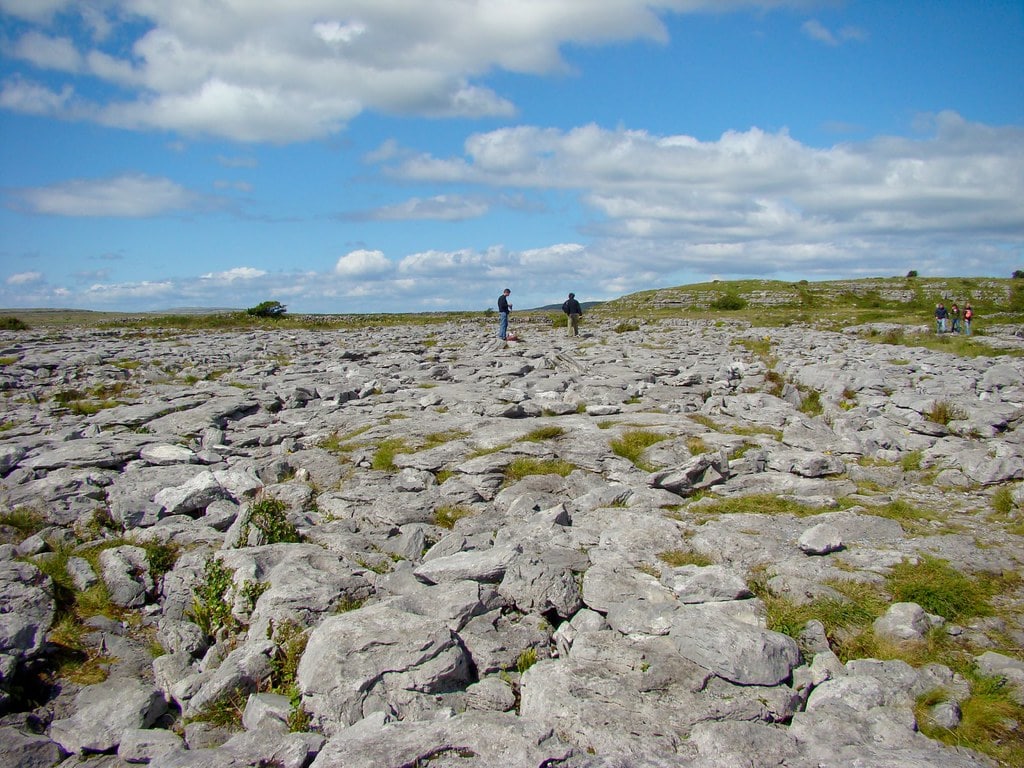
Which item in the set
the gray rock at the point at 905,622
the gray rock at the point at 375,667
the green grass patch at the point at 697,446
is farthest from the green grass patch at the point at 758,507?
the gray rock at the point at 375,667

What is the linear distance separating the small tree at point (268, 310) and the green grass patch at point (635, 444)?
6460cm

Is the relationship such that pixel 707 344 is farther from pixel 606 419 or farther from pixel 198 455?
pixel 198 455

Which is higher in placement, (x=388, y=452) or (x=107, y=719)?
(x=388, y=452)

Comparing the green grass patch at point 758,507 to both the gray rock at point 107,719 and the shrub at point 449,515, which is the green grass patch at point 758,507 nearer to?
the shrub at point 449,515

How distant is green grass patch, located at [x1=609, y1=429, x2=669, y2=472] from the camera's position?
13.2 metres

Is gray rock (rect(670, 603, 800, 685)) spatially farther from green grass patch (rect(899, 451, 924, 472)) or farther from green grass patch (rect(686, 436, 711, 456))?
green grass patch (rect(899, 451, 924, 472))

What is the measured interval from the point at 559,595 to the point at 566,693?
67.1 inches

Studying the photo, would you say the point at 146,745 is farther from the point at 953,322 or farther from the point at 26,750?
the point at 953,322

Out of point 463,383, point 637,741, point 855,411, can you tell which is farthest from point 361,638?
point 463,383

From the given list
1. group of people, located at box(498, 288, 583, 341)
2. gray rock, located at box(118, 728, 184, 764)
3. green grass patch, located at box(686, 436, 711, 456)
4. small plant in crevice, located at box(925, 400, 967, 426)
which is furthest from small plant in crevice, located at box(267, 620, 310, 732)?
group of people, located at box(498, 288, 583, 341)

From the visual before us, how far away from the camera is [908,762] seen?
5422mm

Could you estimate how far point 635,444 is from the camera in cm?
1377

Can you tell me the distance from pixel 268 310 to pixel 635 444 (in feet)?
216

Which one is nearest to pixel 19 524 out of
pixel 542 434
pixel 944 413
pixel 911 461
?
pixel 542 434
